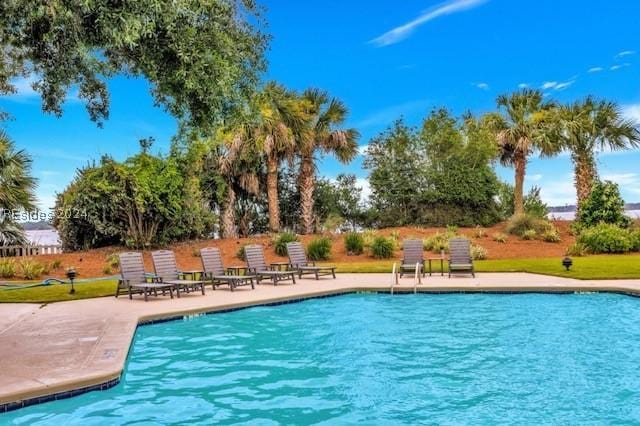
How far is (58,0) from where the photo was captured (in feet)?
19.2

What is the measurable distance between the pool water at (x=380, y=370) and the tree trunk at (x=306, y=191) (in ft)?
51.5

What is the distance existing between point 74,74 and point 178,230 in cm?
1470

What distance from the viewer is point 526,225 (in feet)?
78.5

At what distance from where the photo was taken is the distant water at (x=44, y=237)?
2261 cm

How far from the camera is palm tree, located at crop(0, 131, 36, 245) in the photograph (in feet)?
64.3

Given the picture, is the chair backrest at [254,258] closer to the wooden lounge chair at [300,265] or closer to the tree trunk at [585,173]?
the wooden lounge chair at [300,265]

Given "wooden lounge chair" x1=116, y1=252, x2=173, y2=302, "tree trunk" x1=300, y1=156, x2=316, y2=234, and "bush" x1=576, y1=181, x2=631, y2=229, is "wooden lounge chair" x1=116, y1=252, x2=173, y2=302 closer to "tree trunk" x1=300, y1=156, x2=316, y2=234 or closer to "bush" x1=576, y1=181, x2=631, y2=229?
"tree trunk" x1=300, y1=156, x2=316, y2=234

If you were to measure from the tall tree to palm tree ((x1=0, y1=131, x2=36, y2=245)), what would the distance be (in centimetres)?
1117

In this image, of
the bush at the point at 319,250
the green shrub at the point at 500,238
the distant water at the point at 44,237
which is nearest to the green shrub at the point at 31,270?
the distant water at the point at 44,237

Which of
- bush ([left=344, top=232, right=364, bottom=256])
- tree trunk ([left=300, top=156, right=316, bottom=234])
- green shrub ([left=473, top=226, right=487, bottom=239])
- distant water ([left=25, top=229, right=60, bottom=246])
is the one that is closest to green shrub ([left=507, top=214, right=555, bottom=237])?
green shrub ([left=473, top=226, right=487, bottom=239])

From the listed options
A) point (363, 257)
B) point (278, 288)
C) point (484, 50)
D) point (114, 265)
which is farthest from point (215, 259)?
point (484, 50)

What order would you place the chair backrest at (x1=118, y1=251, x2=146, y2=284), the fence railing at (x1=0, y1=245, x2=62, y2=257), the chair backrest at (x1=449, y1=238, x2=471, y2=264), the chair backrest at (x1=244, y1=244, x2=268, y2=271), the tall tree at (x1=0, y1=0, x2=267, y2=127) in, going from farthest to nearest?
the fence railing at (x1=0, y1=245, x2=62, y2=257)
the chair backrest at (x1=449, y1=238, x2=471, y2=264)
the chair backrest at (x1=244, y1=244, x2=268, y2=271)
the chair backrest at (x1=118, y1=251, x2=146, y2=284)
the tall tree at (x1=0, y1=0, x2=267, y2=127)

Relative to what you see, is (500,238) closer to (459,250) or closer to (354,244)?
(354,244)

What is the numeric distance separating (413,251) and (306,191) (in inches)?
455
